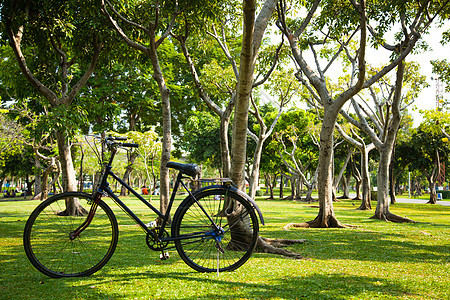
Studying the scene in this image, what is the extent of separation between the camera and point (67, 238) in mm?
4531

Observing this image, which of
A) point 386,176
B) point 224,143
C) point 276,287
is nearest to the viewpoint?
point 276,287

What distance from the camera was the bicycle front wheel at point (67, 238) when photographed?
167 inches

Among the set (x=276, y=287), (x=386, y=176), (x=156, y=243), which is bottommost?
(x=276, y=287)

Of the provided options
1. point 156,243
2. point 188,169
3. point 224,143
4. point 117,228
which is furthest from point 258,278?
point 224,143

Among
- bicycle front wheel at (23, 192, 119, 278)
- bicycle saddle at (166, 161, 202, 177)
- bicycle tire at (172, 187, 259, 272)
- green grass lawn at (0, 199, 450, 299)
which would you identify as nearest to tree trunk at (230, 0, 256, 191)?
green grass lawn at (0, 199, 450, 299)

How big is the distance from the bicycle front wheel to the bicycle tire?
0.83 metres

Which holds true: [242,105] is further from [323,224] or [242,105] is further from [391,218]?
[391,218]

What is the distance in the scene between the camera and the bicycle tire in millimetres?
4426

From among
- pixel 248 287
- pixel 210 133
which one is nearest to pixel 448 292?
pixel 248 287

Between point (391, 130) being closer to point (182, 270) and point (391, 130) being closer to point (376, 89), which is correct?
point (376, 89)

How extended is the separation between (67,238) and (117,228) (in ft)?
2.16

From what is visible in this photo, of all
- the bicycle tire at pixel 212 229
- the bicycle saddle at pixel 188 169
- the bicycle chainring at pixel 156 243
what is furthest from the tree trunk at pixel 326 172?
the bicycle chainring at pixel 156 243

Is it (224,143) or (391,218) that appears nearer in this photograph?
(224,143)

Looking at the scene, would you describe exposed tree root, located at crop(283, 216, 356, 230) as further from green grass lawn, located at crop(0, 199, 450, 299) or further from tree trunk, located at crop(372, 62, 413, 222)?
green grass lawn, located at crop(0, 199, 450, 299)
